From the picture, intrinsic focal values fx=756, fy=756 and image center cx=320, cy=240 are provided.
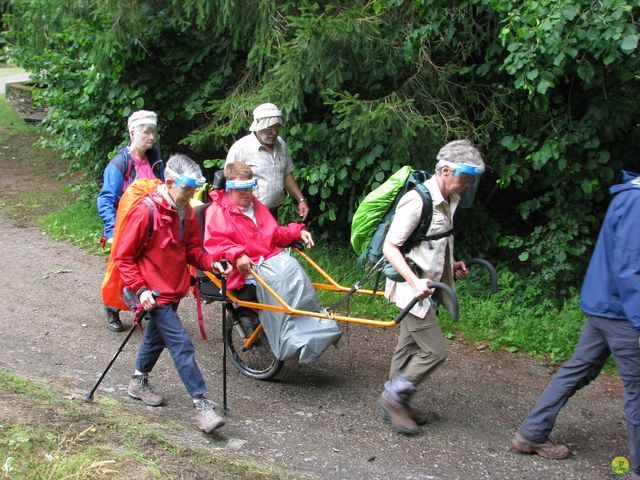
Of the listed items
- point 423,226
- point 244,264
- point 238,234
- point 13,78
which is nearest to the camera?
point 423,226

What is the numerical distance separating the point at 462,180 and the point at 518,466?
1.80m

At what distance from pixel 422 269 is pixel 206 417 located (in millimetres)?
1682

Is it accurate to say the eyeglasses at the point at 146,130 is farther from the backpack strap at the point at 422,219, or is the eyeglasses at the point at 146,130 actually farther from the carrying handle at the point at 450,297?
the carrying handle at the point at 450,297

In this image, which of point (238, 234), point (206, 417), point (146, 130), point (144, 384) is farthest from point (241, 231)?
point (146, 130)

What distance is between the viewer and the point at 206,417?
4848mm

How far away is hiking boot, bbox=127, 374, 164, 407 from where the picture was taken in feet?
17.6

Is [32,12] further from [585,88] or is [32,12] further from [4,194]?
[585,88]

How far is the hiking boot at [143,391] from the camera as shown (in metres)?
5.36

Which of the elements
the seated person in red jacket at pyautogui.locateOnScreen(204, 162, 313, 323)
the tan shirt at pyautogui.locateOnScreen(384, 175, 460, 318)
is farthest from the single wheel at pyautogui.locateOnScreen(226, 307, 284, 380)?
the tan shirt at pyautogui.locateOnScreen(384, 175, 460, 318)

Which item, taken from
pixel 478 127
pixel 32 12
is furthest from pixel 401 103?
pixel 32 12

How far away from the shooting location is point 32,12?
930cm

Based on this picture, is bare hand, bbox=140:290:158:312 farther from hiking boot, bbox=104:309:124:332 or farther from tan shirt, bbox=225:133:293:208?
hiking boot, bbox=104:309:124:332

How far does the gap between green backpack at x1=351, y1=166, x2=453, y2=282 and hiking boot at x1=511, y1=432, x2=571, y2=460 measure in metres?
1.27

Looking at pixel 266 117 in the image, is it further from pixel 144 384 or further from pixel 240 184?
pixel 144 384
